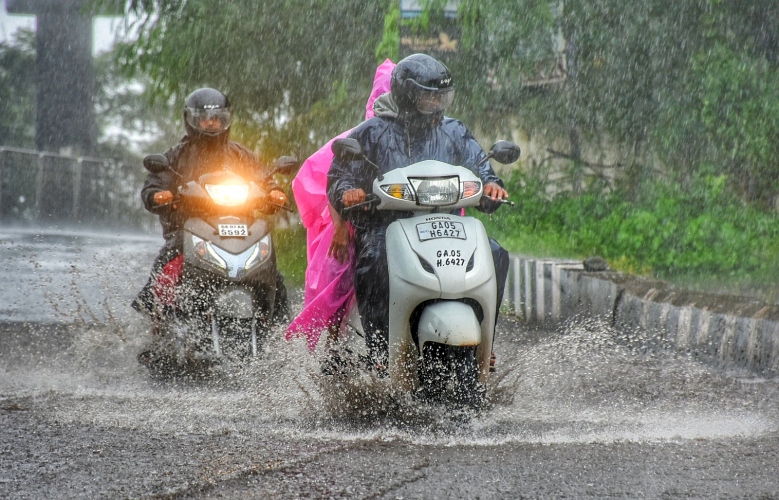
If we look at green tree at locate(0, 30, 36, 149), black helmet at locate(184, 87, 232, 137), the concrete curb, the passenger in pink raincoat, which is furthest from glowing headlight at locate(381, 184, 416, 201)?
green tree at locate(0, 30, 36, 149)

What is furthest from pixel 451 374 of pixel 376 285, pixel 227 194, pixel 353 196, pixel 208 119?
pixel 208 119

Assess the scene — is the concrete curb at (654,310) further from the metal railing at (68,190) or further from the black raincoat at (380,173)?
the metal railing at (68,190)

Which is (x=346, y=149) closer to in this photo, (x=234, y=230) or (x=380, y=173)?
(x=380, y=173)

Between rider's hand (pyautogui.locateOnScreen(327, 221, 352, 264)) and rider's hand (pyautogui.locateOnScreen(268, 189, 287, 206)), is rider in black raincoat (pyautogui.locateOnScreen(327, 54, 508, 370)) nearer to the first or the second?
rider's hand (pyautogui.locateOnScreen(327, 221, 352, 264))

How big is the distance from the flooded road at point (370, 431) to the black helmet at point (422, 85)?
1277 millimetres

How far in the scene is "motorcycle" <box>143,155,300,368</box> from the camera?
6.12 metres

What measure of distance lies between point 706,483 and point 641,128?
29.1 ft

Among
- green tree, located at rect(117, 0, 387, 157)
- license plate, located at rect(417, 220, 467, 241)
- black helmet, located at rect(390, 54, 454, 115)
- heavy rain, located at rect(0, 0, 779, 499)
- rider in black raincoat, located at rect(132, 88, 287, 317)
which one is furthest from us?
green tree, located at rect(117, 0, 387, 157)

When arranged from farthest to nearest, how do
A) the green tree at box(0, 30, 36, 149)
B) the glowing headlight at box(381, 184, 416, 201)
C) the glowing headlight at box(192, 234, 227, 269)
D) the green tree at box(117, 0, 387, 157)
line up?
1. the green tree at box(0, 30, 36, 149)
2. the green tree at box(117, 0, 387, 157)
3. the glowing headlight at box(192, 234, 227, 269)
4. the glowing headlight at box(381, 184, 416, 201)

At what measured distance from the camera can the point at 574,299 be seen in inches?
338

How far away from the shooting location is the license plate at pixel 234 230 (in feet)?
20.4

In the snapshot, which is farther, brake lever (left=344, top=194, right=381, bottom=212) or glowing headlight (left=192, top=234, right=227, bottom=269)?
glowing headlight (left=192, top=234, right=227, bottom=269)

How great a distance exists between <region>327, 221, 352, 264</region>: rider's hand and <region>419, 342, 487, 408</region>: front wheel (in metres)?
1.00

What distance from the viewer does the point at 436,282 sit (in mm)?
4504
